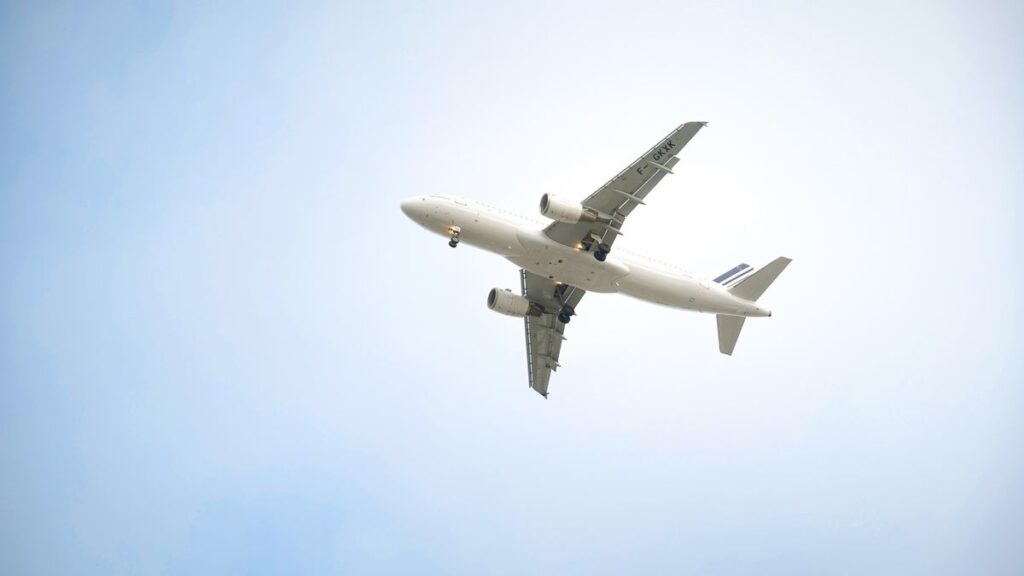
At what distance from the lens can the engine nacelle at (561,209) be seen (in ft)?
144

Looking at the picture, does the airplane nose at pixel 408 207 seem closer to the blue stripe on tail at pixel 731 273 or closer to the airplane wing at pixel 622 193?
the airplane wing at pixel 622 193

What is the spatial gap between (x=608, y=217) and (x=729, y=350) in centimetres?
1357

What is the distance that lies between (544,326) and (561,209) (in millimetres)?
13728

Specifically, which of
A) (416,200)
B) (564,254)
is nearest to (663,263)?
(564,254)

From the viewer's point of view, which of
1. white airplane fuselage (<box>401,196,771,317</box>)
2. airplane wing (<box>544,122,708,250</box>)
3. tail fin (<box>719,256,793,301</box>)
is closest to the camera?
airplane wing (<box>544,122,708,250</box>)

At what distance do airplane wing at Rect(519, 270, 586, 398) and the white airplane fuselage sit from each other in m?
4.58

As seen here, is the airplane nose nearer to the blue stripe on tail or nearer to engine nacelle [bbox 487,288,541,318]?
engine nacelle [bbox 487,288,541,318]

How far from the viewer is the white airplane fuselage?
45.3 metres

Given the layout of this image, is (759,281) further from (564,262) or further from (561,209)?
(561,209)

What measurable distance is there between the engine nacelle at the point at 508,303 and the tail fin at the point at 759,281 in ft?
44.4

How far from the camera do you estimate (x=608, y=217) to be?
152 ft

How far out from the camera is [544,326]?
184 ft

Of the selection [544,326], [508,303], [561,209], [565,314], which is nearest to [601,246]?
[561,209]

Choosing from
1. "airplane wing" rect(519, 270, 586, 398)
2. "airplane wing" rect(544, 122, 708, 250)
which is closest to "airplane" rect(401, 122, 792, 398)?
"airplane wing" rect(544, 122, 708, 250)
